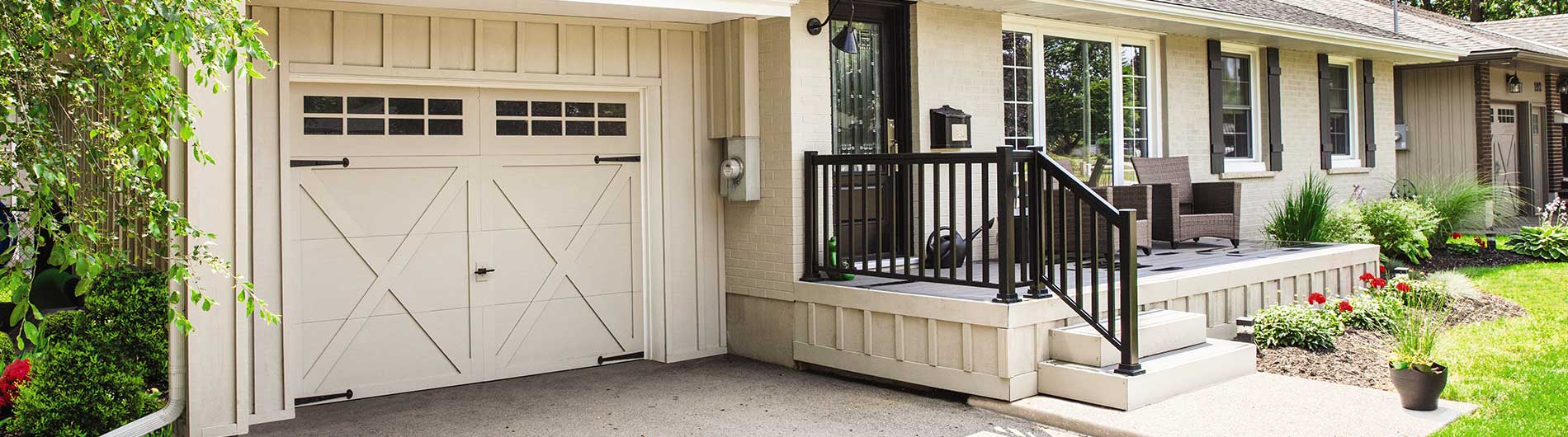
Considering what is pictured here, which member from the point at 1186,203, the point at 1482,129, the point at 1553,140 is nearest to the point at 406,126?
the point at 1186,203

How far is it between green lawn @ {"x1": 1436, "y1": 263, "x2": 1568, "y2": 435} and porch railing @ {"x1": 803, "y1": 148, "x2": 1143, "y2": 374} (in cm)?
164

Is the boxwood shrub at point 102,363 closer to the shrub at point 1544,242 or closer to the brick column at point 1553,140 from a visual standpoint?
the shrub at point 1544,242

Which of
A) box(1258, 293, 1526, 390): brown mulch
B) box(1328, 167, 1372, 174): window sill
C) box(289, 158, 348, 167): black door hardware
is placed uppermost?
box(1328, 167, 1372, 174): window sill

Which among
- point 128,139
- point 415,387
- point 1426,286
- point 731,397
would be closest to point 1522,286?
point 1426,286

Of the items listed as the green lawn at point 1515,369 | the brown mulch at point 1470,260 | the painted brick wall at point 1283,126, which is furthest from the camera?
the brown mulch at point 1470,260

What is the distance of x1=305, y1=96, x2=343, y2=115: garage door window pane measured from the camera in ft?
20.5

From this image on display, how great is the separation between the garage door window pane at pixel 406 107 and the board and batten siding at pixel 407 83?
0.44 ft

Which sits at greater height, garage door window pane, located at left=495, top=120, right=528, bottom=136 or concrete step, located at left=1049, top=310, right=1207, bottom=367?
garage door window pane, located at left=495, top=120, right=528, bottom=136

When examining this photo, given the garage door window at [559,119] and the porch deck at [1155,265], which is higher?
the garage door window at [559,119]

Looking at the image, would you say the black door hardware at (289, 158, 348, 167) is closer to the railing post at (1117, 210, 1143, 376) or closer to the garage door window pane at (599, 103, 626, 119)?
the garage door window pane at (599, 103, 626, 119)

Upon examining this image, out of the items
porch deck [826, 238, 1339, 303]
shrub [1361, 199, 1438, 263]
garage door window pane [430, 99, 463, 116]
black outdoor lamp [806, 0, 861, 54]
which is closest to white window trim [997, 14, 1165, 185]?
Result: porch deck [826, 238, 1339, 303]

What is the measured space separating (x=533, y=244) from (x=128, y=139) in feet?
11.5

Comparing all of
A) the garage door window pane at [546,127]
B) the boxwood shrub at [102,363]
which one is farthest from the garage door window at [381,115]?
the boxwood shrub at [102,363]

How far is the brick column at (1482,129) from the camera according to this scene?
15094mm
